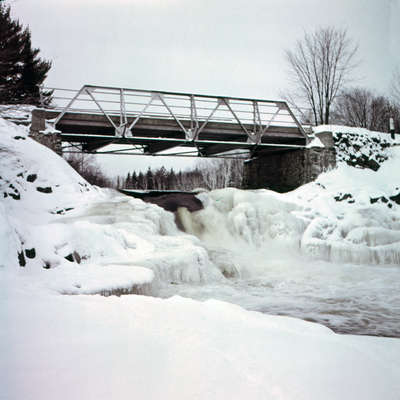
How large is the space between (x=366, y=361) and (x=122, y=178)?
5977cm

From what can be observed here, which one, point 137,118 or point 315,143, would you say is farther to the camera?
point 315,143

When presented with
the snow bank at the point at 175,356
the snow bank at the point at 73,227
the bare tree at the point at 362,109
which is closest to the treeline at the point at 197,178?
the bare tree at the point at 362,109

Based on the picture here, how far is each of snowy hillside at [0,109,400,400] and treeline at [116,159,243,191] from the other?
23.1 m

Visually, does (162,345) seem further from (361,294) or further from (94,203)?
(94,203)

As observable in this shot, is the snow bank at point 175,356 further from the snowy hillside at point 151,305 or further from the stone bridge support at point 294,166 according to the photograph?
the stone bridge support at point 294,166

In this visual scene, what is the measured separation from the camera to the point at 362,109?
84.4 feet

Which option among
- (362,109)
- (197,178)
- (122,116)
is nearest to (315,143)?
(122,116)

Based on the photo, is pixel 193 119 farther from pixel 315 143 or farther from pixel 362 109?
pixel 362 109

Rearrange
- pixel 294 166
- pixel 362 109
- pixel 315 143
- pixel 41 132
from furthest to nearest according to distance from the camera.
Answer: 1. pixel 362 109
2. pixel 294 166
3. pixel 315 143
4. pixel 41 132

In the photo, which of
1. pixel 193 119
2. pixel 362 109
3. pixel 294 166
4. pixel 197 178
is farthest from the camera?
pixel 197 178

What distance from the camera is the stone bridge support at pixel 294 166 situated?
13797 millimetres

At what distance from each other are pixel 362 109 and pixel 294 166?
14377mm

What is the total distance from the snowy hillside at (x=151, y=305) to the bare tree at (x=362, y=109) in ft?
50.9

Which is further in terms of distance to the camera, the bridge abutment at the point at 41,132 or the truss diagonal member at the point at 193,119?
the truss diagonal member at the point at 193,119
